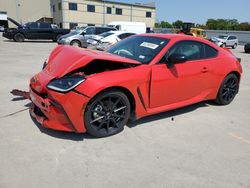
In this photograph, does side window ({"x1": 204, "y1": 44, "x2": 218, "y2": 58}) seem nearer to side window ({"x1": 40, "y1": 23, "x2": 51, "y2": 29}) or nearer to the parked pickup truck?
the parked pickup truck

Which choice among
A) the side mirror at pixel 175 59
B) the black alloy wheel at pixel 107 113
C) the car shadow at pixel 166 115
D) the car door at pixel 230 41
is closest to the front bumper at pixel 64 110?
the black alloy wheel at pixel 107 113

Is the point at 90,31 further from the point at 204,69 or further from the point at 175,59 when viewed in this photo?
the point at 175,59

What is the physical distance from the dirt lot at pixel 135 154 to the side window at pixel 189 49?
113cm

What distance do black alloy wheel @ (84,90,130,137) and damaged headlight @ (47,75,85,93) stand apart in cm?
33

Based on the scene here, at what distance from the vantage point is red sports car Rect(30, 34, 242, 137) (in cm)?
340

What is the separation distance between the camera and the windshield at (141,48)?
419 centimetres

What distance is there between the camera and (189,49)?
466cm

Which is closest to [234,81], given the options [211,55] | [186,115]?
[211,55]

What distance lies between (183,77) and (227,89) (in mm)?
1604

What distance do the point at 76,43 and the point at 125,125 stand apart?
49.2ft

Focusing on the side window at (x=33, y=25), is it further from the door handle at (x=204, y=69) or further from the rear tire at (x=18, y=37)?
the door handle at (x=204, y=69)

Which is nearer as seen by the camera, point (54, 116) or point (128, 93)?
point (54, 116)

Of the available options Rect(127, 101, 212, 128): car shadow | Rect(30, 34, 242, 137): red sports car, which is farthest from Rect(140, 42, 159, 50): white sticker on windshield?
Rect(127, 101, 212, 128): car shadow

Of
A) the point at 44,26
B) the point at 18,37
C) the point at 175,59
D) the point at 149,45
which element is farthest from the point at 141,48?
the point at 44,26
